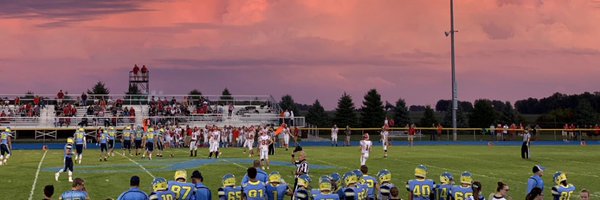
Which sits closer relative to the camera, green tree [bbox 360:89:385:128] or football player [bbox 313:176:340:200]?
football player [bbox 313:176:340:200]

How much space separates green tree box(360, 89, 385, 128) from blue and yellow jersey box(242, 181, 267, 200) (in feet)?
263

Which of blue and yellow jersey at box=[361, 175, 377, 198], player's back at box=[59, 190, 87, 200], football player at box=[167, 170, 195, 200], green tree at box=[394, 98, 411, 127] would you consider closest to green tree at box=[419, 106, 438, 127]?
green tree at box=[394, 98, 411, 127]

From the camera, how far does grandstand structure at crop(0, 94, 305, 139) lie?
57562 millimetres

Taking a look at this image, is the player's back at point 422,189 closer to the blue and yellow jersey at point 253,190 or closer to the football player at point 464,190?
the football player at point 464,190

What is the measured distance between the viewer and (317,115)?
113125 mm

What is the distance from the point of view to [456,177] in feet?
85.9

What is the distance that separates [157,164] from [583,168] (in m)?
19.3

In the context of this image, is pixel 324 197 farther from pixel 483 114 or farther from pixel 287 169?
pixel 483 114

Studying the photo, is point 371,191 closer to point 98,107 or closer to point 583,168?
point 583,168

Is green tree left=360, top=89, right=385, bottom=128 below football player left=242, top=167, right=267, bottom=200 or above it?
above

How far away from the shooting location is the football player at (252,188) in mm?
13305

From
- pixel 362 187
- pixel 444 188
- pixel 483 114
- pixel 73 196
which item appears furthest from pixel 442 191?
pixel 483 114

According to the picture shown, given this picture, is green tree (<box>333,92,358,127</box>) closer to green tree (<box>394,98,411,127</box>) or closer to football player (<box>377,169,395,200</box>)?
green tree (<box>394,98,411,127</box>)

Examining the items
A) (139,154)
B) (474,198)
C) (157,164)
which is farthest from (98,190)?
(139,154)
